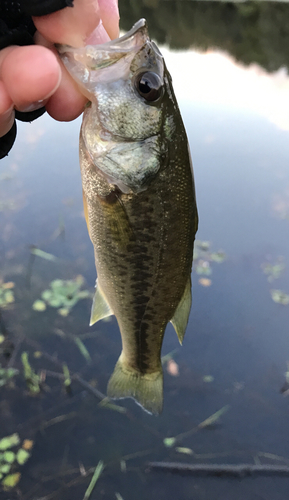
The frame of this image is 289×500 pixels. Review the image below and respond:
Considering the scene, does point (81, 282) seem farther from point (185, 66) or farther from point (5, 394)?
point (185, 66)

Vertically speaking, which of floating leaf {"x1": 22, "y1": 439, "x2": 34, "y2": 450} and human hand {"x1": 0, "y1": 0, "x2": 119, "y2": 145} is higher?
human hand {"x1": 0, "y1": 0, "x2": 119, "y2": 145}

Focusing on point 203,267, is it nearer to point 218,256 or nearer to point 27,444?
point 218,256

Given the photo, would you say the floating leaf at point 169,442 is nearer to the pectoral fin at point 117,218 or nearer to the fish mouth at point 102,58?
the pectoral fin at point 117,218

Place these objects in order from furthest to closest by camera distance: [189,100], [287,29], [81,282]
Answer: [287,29] → [189,100] → [81,282]

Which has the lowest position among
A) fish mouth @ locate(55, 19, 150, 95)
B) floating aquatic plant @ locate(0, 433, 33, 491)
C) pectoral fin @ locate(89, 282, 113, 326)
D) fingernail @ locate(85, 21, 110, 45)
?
floating aquatic plant @ locate(0, 433, 33, 491)

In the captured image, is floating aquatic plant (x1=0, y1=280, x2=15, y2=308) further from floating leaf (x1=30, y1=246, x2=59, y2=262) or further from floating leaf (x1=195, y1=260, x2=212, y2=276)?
floating leaf (x1=195, y1=260, x2=212, y2=276)

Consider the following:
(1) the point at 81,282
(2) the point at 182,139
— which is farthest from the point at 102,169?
(1) the point at 81,282

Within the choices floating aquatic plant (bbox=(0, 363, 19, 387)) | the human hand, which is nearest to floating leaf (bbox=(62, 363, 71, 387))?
floating aquatic plant (bbox=(0, 363, 19, 387))

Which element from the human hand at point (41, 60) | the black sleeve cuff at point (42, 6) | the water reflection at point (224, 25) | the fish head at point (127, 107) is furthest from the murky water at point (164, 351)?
the water reflection at point (224, 25)
